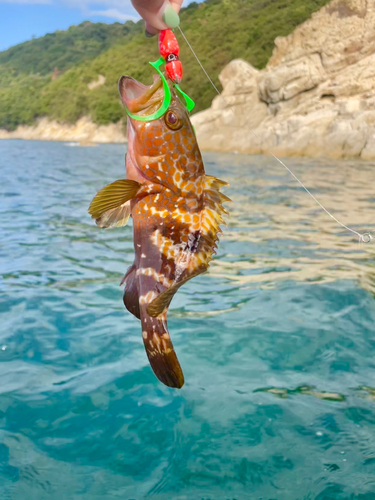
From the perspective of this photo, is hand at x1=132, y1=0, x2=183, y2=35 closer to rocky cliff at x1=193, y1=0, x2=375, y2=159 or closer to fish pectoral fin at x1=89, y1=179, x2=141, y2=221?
fish pectoral fin at x1=89, y1=179, x2=141, y2=221

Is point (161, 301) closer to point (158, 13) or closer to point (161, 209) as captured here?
point (161, 209)

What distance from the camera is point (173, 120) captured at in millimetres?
2551

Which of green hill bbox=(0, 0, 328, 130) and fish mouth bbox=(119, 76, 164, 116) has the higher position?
green hill bbox=(0, 0, 328, 130)

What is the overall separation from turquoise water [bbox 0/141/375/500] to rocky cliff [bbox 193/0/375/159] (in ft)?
84.9

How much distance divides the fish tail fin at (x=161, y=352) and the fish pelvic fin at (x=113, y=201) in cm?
48

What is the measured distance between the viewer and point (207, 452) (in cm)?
402

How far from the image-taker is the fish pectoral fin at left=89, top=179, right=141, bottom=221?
7.97ft

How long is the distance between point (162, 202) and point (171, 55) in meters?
0.69

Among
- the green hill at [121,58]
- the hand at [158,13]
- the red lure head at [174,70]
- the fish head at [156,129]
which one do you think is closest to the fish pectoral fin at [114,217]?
the fish head at [156,129]

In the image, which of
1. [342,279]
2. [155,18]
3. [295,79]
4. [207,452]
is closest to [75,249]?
[342,279]

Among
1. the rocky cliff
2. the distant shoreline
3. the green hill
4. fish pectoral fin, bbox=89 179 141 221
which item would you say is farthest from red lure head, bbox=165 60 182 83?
the distant shoreline

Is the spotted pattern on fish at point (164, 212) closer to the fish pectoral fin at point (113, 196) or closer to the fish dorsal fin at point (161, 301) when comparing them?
the fish dorsal fin at point (161, 301)

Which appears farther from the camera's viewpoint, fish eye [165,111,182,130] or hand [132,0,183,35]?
hand [132,0,183,35]

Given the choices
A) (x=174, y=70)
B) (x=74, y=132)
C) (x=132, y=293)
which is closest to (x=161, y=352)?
(x=132, y=293)
